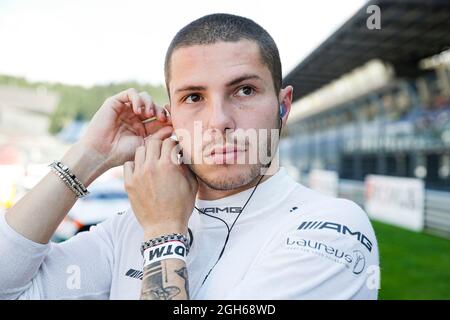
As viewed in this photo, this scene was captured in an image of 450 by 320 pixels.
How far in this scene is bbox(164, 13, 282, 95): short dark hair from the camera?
130 centimetres

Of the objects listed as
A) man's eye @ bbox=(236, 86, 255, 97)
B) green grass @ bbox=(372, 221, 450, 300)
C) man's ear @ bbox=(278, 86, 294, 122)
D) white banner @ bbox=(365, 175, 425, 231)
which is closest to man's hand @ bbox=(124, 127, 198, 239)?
man's eye @ bbox=(236, 86, 255, 97)

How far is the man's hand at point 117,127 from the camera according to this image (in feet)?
4.89

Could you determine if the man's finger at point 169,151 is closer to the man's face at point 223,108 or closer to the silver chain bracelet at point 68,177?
the man's face at point 223,108

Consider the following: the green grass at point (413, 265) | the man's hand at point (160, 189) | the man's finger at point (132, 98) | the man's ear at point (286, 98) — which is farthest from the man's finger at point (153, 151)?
the green grass at point (413, 265)

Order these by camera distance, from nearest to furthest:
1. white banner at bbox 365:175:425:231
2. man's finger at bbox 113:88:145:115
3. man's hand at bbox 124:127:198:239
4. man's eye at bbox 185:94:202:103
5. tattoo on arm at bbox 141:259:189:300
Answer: tattoo on arm at bbox 141:259:189:300 < man's hand at bbox 124:127:198:239 < man's eye at bbox 185:94:202:103 < man's finger at bbox 113:88:145:115 < white banner at bbox 365:175:425:231

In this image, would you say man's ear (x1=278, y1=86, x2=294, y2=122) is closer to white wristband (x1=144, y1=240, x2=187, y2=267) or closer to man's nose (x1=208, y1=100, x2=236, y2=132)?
man's nose (x1=208, y1=100, x2=236, y2=132)

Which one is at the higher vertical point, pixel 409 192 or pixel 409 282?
pixel 409 192

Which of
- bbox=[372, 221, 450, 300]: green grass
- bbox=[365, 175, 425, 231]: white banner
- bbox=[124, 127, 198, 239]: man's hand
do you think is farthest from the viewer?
bbox=[365, 175, 425, 231]: white banner

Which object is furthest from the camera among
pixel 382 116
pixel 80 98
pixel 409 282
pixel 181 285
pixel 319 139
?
pixel 319 139

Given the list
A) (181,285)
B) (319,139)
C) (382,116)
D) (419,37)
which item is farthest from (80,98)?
(319,139)
